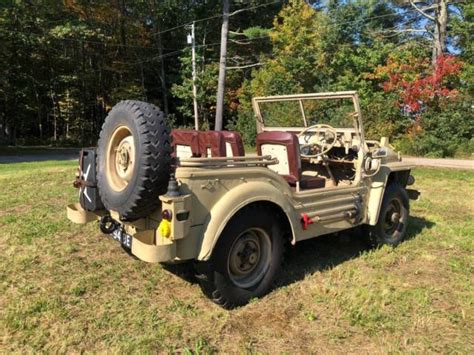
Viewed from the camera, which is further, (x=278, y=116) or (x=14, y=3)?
(x=14, y=3)

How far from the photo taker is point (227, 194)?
338 cm

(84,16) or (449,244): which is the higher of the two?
(84,16)

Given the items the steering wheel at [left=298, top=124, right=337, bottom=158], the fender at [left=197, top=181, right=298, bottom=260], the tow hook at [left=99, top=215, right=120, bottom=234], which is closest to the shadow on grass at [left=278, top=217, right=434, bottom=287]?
the fender at [left=197, top=181, right=298, bottom=260]

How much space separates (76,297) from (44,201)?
392 cm

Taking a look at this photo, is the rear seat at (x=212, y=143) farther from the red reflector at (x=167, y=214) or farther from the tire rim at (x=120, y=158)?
the red reflector at (x=167, y=214)

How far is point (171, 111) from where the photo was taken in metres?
30.6

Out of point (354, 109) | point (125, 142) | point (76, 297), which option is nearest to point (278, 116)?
point (354, 109)

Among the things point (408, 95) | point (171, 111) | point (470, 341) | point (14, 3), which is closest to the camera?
point (470, 341)

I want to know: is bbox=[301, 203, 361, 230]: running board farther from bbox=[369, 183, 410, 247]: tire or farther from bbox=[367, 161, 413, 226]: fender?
bbox=[369, 183, 410, 247]: tire

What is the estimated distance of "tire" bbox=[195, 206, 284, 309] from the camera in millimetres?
3422

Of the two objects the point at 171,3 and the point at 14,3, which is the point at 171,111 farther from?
the point at 14,3

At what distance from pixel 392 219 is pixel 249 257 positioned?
7.57 feet

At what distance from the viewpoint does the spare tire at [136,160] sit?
3.10 meters

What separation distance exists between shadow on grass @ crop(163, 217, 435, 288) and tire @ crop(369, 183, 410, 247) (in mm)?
179
